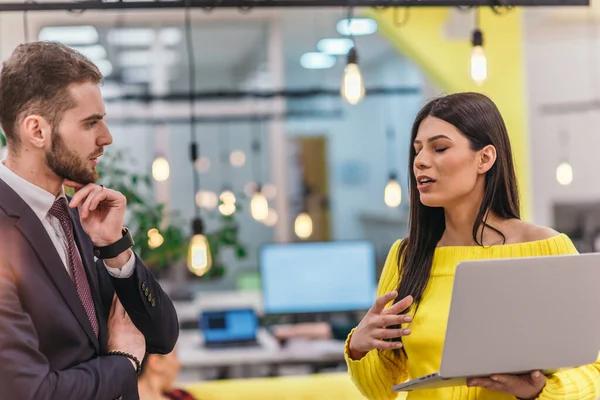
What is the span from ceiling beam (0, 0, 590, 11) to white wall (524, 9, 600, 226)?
4.53m

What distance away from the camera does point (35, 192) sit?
179 centimetres

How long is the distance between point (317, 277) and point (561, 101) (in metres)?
3.93

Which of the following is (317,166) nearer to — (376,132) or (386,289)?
(376,132)

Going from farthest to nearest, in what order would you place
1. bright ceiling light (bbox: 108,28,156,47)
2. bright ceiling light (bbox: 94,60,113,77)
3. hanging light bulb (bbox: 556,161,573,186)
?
bright ceiling light (bbox: 94,60,113,77), bright ceiling light (bbox: 108,28,156,47), hanging light bulb (bbox: 556,161,573,186)

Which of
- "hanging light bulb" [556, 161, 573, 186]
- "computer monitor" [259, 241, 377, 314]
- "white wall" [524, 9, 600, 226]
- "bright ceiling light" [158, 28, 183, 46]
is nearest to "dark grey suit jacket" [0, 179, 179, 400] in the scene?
"computer monitor" [259, 241, 377, 314]

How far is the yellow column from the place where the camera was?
7.25 metres

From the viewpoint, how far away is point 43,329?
5.64 ft

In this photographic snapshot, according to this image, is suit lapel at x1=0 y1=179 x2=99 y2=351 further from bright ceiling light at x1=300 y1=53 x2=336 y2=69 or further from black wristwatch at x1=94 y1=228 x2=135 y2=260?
bright ceiling light at x1=300 y1=53 x2=336 y2=69

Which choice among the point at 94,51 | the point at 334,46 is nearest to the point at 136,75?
the point at 94,51

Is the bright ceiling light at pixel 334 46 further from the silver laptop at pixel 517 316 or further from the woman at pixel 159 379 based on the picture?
the silver laptop at pixel 517 316

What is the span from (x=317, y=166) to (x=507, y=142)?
452 inches

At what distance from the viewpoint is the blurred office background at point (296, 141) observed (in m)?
5.30

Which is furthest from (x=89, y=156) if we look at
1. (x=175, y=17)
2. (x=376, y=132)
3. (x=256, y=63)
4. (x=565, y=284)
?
(x=376, y=132)

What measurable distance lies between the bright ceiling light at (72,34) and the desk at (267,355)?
4554 mm
